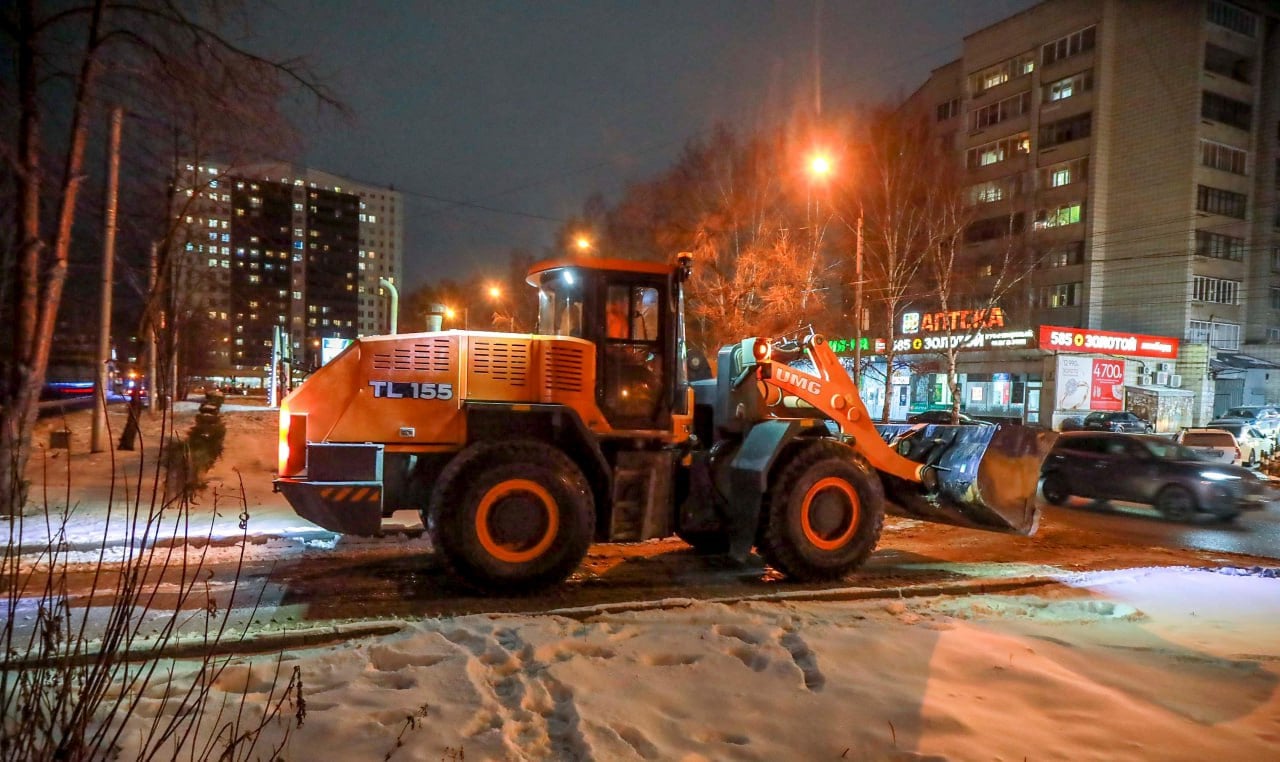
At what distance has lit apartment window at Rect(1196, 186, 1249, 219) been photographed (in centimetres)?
4831

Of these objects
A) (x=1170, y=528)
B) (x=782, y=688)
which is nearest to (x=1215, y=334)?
(x=1170, y=528)

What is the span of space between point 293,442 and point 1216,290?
56.1 meters

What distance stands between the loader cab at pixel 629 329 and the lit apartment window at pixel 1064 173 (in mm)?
50526

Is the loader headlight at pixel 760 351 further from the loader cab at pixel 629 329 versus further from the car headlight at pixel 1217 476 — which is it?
the car headlight at pixel 1217 476

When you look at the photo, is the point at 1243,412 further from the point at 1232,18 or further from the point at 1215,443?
the point at 1215,443

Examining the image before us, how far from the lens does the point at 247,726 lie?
3.80m

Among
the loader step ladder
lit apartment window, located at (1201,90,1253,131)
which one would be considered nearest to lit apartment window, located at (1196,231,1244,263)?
lit apartment window, located at (1201,90,1253,131)

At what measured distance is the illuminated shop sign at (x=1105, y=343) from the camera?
127ft

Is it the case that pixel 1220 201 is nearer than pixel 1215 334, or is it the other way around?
pixel 1215 334

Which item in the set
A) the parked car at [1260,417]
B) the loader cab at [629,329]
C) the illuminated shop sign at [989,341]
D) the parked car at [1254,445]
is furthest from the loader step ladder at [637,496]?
the illuminated shop sign at [989,341]

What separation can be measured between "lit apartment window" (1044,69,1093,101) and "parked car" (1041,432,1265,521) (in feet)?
146

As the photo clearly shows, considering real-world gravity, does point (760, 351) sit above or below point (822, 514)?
above

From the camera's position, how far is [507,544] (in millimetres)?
7355

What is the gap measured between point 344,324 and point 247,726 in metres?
128
